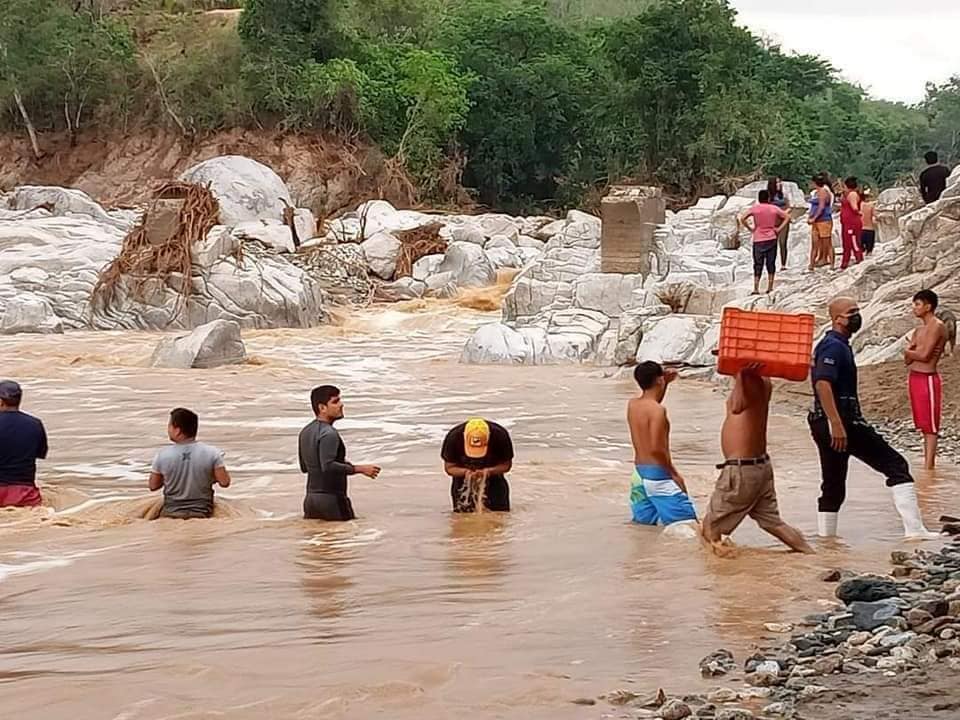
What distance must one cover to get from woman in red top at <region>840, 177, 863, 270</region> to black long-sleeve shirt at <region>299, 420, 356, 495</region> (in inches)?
470

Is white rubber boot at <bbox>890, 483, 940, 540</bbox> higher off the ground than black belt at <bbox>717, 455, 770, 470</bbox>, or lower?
lower

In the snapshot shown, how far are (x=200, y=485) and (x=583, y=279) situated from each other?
589 inches

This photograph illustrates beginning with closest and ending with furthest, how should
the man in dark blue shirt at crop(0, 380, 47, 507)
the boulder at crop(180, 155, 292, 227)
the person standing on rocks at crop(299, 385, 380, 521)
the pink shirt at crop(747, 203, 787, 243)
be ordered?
the person standing on rocks at crop(299, 385, 380, 521) < the man in dark blue shirt at crop(0, 380, 47, 507) < the pink shirt at crop(747, 203, 787, 243) < the boulder at crop(180, 155, 292, 227)

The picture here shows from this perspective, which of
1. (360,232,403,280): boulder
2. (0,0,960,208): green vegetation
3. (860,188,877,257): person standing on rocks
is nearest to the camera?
(860,188,877,257): person standing on rocks

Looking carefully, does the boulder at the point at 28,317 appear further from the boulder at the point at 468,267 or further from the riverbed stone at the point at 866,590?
the riverbed stone at the point at 866,590

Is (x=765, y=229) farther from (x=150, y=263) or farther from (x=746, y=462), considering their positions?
(x=150, y=263)

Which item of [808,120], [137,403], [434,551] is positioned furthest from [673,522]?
[808,120]

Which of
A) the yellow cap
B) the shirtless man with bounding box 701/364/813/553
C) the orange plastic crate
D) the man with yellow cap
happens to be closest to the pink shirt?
the man with yellow cap

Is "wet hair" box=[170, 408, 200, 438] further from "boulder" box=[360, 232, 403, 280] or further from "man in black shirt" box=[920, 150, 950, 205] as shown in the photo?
"boulder" box=[360, 232, 403, 280]

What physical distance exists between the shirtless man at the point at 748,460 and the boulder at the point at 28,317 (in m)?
20.1

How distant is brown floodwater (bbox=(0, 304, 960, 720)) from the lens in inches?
206

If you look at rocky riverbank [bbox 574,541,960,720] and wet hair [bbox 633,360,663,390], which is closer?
rocky riverbank [bbox 574,541,960,720]

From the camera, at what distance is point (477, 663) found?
18.2 ft

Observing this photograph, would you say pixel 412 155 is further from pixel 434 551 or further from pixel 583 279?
pixel 434 551
